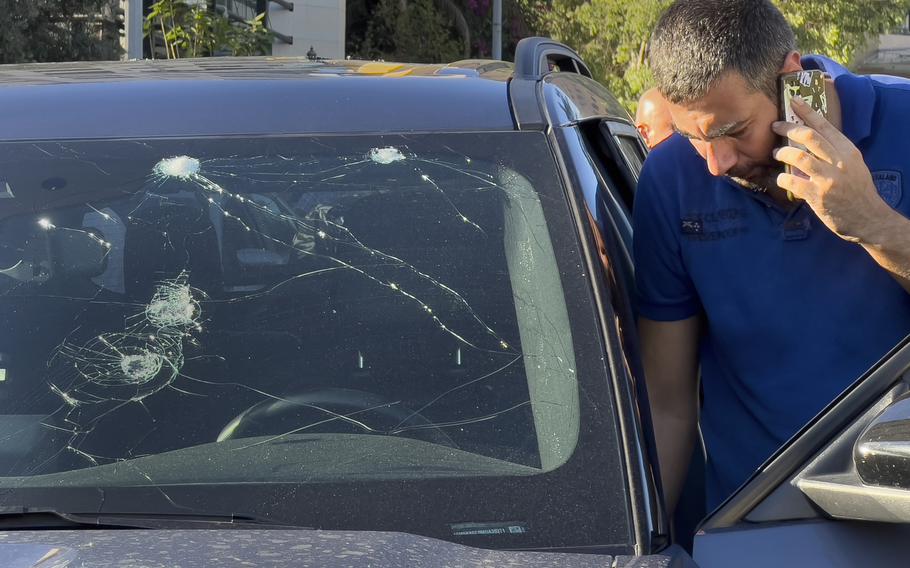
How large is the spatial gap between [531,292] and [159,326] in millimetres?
578

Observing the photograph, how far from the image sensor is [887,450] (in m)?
1.46

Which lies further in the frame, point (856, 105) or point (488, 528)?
point (856, 105)

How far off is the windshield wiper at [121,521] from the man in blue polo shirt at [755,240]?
87 cm

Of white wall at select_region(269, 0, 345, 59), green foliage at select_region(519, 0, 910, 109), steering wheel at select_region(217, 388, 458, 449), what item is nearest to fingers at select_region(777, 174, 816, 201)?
steering wheel at select_region(217, 388, 458, 449)

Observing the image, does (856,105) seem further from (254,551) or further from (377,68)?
(254,551)

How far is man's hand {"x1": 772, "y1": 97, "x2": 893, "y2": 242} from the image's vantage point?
1.96 meters

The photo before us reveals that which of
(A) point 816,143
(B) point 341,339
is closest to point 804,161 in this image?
(A) point 816,143

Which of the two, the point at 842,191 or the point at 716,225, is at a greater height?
the point at 842,191

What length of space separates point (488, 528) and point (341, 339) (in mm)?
406

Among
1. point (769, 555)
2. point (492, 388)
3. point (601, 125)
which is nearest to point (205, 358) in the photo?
point (492, 388)

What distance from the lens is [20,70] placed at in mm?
2549

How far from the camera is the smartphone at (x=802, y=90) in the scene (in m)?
2.06

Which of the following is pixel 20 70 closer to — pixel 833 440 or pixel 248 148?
pixel 248 148

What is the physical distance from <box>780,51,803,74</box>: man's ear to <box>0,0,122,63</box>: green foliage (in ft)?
41.7
